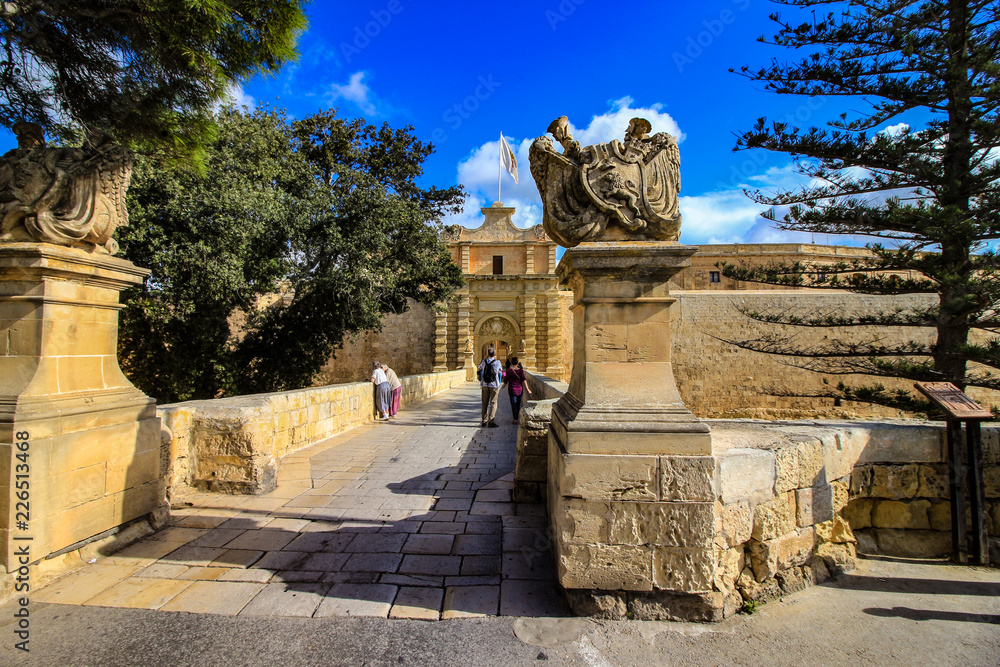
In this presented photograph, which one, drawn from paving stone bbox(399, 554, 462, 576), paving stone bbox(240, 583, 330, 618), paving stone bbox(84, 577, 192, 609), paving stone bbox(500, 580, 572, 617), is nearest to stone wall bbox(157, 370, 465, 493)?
paving stone bbox(84, 577, 192, 609)

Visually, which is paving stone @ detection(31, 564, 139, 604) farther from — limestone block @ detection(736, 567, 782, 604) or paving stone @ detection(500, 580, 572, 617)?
limestone block @ detection(736, 567, 782, 604)

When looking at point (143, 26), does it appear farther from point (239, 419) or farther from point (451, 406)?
point (451, 406)

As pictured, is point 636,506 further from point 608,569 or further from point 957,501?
point 957,501

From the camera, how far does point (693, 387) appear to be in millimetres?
17328

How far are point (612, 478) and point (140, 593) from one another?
100 inches

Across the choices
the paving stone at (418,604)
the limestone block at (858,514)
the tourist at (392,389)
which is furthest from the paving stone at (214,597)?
the tourist at (392,389)

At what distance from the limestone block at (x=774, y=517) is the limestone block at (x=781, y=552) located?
0.03 meters

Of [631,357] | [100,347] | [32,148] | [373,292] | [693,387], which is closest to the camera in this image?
[631,357]

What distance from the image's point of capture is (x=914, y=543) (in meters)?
3.22

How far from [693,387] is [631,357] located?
16147mm

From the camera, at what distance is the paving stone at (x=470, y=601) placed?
234cm

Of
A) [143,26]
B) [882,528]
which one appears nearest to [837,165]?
[882,528]

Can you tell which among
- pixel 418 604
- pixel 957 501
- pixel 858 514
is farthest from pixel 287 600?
pixel 957 501

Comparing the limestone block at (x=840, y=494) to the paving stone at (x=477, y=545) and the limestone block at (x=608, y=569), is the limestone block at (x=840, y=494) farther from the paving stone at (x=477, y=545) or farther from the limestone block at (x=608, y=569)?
the paving stone at (x=477, y=545)
